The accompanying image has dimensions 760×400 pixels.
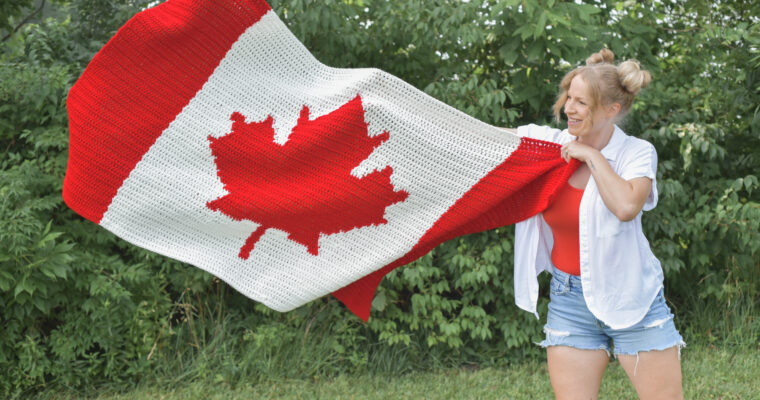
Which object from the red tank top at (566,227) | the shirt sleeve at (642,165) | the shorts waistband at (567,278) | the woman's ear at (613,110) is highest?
the woman's ear at (613,110)

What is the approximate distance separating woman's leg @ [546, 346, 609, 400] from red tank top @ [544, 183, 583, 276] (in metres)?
0.28

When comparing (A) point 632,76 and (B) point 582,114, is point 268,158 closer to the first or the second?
(B) point 582,114

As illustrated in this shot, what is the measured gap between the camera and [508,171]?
2.77m

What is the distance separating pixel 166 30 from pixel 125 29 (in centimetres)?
15

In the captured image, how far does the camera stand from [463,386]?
4559 mm

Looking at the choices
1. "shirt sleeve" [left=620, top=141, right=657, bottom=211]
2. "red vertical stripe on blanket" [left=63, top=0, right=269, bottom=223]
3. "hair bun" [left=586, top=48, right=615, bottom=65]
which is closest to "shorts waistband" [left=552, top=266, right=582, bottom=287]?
"shirt sleeve" [left=620, top=141, right=657, bottom=211]

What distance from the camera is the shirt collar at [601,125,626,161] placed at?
2.53 m

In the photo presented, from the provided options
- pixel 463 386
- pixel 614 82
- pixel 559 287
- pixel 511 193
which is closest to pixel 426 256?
pixel 463 386

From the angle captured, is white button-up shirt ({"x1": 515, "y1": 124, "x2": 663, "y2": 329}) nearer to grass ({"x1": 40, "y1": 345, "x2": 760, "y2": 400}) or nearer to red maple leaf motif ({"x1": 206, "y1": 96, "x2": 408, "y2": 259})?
red maple leaf motif ({"x1": 206, "y1": 96, "x2": 408, "y2": 259})

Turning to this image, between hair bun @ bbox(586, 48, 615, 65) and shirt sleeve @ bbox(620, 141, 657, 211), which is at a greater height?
hair bun @ bbox(586, 48, 615, 65)

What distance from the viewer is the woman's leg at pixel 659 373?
2.45 m

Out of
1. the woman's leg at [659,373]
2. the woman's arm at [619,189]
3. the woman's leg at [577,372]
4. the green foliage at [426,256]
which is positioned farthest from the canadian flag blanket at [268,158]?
the green foliage at [426,256]

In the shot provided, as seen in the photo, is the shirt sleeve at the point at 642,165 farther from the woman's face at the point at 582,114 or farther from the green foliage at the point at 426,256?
the green foliage at the point at 426,256

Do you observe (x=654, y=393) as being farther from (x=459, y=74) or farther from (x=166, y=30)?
(x=459, y=74)
